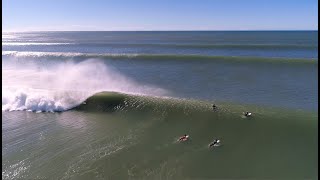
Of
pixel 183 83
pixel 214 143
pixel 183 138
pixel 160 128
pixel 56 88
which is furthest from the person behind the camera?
pixel 183 83

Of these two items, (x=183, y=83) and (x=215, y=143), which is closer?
(x=215, y=143)

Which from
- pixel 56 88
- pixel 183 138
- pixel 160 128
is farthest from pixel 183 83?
pixel 183 138

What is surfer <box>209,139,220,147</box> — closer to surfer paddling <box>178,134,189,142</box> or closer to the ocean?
the ocean

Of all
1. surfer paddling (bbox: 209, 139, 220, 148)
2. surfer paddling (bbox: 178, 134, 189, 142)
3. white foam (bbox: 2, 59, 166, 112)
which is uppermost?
white foam (bbox: 2, 59, 166, 112)

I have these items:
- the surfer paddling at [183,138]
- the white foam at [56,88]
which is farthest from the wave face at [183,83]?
the surfer paddling at [183,138]

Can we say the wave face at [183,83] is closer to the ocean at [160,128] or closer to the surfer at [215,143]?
the ocean at [160,128]

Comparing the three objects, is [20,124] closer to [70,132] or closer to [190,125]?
[70,132]

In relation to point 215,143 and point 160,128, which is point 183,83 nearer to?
point 160,128

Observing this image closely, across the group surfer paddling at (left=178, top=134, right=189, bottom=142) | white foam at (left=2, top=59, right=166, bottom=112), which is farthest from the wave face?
surfer paddling at (left=178, top=134, right=189, bottom=142)

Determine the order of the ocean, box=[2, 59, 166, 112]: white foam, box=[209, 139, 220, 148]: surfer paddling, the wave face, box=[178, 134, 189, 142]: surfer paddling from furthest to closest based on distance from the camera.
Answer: the wave face < box=[2, 59, 166, 112]: white foam < box=[178, 134, 189, 142]: surfer paddling < box=[209, 139, 220, 148]: surfer paddling < the ocean
